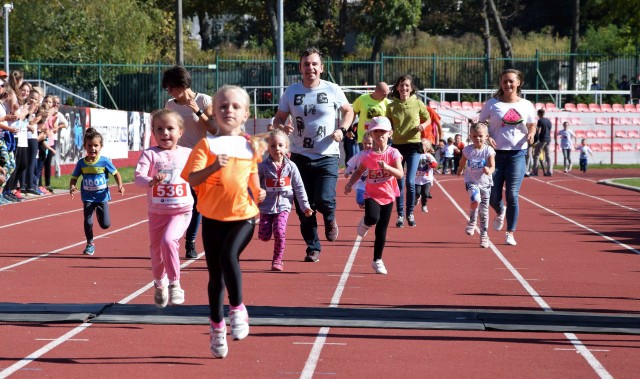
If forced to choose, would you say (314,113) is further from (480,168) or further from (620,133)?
(620,133)

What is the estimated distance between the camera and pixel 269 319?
8.47 meters

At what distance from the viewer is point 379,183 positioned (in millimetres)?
11570

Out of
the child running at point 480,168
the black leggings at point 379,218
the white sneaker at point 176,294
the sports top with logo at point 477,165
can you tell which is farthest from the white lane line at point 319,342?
the sports top with logo at point 477,165

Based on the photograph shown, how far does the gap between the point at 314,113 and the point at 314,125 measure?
Result: 0.12 metres

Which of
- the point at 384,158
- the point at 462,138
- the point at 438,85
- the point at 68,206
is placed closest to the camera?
the point at 384,158

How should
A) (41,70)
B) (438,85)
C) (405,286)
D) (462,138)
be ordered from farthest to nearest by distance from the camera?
(438,85), (41,70), (462,138), (405,286)

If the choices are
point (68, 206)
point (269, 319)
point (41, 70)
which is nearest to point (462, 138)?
point (41, 70)

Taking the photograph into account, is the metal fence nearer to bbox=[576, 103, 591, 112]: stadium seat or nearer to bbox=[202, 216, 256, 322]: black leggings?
bbox=[576, 103, 591, 112]: stadium seat

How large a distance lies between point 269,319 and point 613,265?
5269 mm

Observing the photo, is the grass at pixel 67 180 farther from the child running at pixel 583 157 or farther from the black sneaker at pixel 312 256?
the child running at pixel 583 157

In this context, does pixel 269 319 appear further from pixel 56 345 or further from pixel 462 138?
pixel 462 138

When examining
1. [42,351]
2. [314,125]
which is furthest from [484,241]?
[42,351]

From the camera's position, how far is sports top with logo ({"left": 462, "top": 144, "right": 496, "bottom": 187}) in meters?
14.6

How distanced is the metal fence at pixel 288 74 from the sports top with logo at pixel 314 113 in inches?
1251
